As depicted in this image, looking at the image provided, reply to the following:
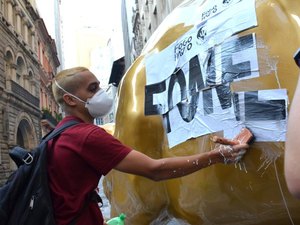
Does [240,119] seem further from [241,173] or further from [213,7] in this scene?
[213,7]

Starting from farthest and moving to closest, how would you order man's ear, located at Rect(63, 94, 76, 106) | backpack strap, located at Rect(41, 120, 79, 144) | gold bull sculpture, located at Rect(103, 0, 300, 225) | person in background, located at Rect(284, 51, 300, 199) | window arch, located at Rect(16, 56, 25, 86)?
window arch, located at Rect(16, 56, 25, 86), man's ear, located at Rect(63, 94, 76, 106), backpack strap, located at Rect(41, 120, 79, 144), gold bull sculpture, located at Rect(103, 0, 300, 225), person in background, located at Rect(284, 51, 300, 199)

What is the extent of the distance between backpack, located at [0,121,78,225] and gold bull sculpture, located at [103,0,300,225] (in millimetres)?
814

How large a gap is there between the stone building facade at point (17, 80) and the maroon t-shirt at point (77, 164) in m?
25.5

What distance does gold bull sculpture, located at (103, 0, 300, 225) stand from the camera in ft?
6.19

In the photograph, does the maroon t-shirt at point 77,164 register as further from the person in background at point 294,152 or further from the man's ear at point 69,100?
the person in background at point 294,152

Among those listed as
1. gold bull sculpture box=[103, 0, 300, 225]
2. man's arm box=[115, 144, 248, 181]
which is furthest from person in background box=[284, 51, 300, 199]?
man's arm box=[115, 144, 248, 181]

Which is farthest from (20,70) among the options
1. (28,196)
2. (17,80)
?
(28,196)

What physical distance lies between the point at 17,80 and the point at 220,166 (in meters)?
34.7

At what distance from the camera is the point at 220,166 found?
2.14 metres

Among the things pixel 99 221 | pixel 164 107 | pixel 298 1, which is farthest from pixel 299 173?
pixel 164 107

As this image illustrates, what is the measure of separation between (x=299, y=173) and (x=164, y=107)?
178cm

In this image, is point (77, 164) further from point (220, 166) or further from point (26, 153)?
point (220, 166)

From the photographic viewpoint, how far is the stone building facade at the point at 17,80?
1153 inches

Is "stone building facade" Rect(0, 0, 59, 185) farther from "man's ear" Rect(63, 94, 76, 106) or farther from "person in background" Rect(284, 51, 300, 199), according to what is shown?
"person in background" Rect(284, 51, 300, 199)
